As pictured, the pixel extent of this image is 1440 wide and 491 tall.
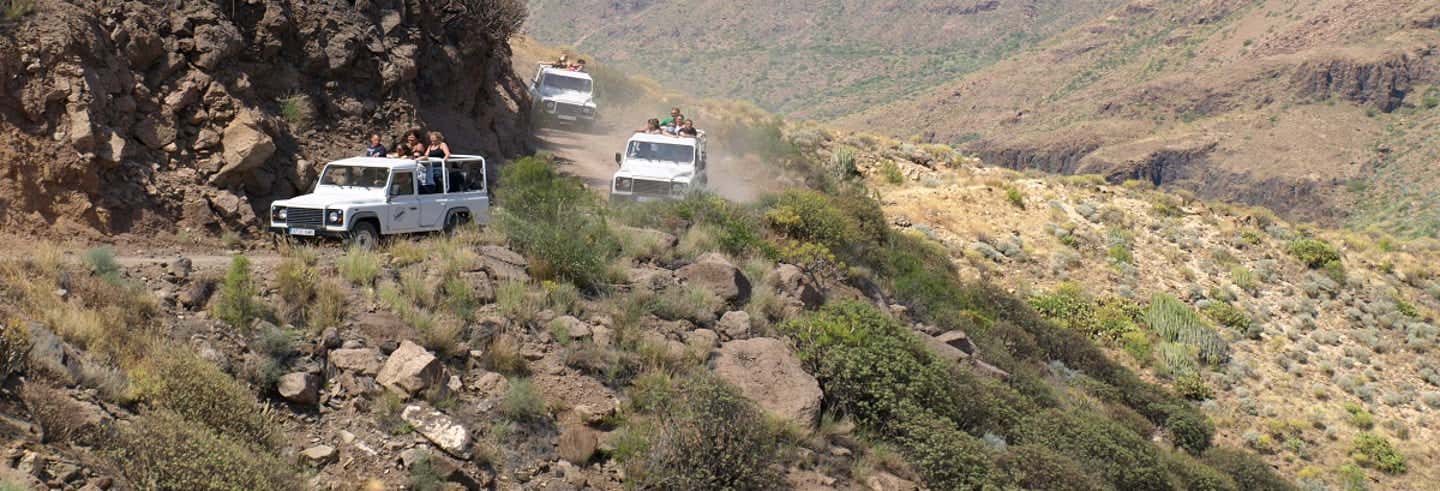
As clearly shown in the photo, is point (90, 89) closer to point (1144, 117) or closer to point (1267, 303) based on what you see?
point (1267, 303)

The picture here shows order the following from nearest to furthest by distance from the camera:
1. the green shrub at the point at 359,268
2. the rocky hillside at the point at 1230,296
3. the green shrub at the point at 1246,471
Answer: the green shrub at the point at 359,268, the green shrub at the point at 1246,471, the rocky hillside at the point at 1230,296

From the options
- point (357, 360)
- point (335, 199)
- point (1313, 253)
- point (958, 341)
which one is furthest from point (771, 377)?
point (1313, 253)

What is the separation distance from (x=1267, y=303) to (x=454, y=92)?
2066 cm

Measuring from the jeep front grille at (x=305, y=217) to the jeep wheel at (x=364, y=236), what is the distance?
1.35ft

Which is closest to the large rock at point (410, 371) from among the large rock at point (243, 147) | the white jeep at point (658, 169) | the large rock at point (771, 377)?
the large rock at point (771, 377)

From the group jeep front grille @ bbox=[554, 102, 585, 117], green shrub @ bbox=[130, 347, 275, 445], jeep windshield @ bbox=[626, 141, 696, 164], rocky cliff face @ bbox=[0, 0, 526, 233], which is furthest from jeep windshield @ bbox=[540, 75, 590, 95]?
green shrub @ bbox=[130, 347, 275, 445]

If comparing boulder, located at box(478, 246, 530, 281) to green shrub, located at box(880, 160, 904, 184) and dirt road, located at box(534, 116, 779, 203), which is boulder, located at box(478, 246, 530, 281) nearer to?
dirt road, located at box(534, 116, 779, 203)

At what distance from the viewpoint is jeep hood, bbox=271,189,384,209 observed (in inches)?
554

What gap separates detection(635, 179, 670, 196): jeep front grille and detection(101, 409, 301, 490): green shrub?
1313cm

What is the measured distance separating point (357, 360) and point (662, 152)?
12.4m

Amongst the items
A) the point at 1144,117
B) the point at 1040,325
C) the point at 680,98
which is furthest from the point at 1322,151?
the point at 1040,325

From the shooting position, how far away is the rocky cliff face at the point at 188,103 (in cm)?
1320

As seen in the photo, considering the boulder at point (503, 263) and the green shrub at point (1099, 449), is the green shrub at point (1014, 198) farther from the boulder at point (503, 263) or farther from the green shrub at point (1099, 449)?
the boulder at point (503, 263)

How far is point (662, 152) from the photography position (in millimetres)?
21844
